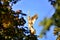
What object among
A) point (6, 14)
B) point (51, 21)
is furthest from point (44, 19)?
point (6, 14)

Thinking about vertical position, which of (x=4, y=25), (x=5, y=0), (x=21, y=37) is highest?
(x=5, y=0)

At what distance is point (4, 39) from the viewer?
423 inches

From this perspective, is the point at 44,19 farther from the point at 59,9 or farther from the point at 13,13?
the point at 13,13

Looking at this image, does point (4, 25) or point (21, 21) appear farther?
point (21, 21)

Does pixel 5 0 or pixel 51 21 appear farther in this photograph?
pixel 5 0

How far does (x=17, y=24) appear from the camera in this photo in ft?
38.7

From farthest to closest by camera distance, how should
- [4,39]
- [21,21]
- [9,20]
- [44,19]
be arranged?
[21,21], [9,20], [4,39], [44,19]

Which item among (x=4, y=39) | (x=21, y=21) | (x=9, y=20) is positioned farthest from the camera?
(x=21, y=21)

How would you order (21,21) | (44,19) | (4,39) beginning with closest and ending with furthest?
(44,19)
(4,39)
(21,21)

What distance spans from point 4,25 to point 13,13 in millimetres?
1280

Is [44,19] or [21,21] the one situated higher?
[44,19]

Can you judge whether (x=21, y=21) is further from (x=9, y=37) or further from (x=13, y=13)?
(x=9, y=37)

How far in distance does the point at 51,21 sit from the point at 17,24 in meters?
10.1

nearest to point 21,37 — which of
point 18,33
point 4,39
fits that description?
point 18,33
